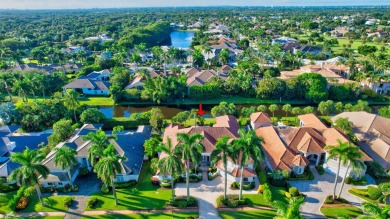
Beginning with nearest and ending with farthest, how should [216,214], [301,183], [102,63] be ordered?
1. [216,214]
2. [301,183]
3. [102,63]

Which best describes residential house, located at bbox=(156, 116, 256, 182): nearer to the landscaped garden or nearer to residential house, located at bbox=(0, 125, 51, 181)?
the landscaped garden

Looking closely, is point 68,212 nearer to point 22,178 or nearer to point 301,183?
point 22,178

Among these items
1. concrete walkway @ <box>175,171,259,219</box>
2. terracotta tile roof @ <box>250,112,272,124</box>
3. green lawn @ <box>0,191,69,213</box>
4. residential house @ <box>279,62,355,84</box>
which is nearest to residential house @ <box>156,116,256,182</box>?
concrete walkway @ <box>175,171,259,219</box>

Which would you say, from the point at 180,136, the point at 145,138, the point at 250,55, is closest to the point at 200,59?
the point at 250,55

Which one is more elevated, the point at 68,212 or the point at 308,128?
the point at 308,128

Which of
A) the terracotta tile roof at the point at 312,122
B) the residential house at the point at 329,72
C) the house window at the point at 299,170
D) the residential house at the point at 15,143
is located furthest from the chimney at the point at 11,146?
the residential house at the point at 329,72

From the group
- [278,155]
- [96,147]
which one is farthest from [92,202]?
[278,155]

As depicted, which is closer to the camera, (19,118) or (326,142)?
(326,142)
